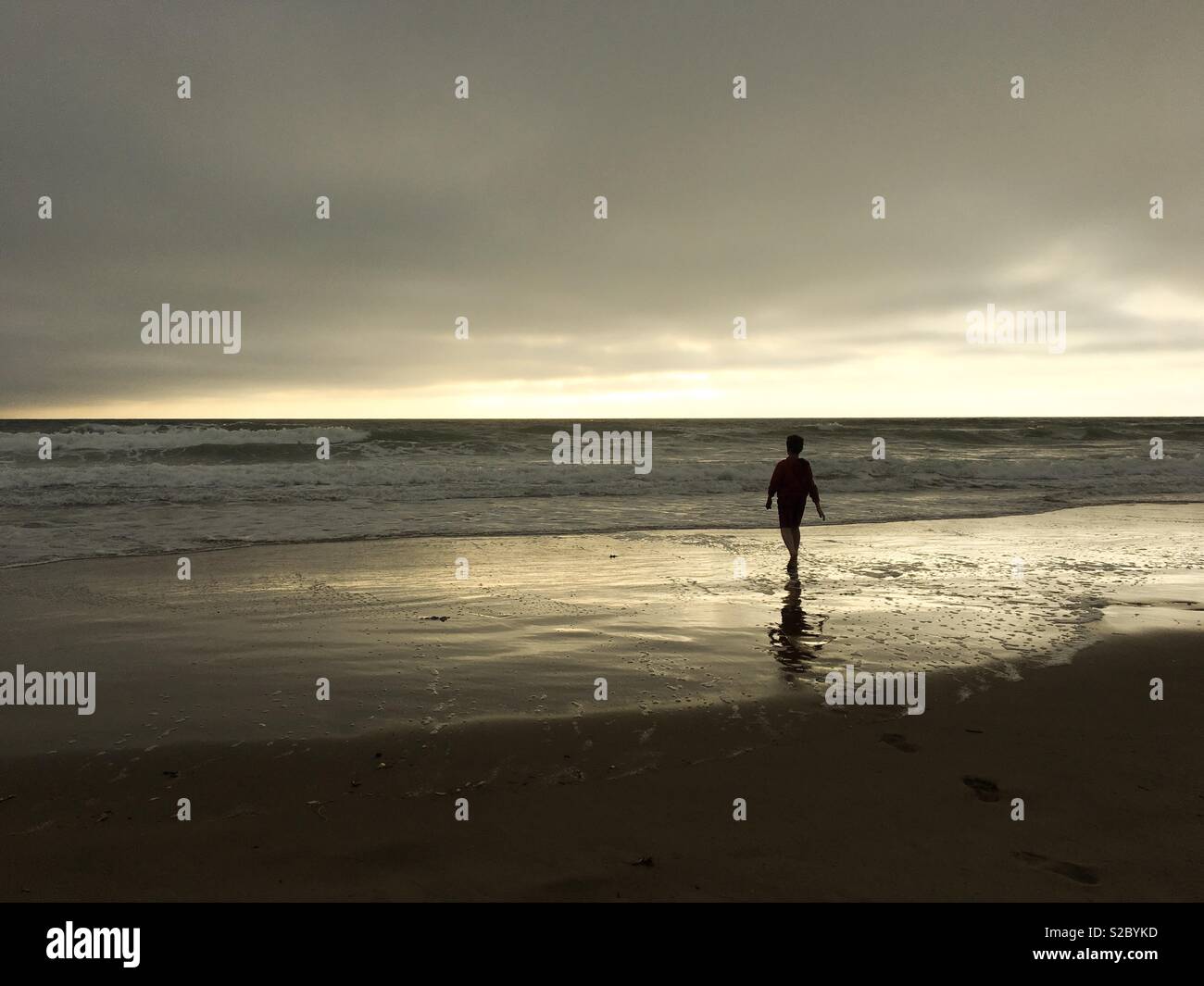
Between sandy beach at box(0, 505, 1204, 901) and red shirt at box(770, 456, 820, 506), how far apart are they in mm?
1642

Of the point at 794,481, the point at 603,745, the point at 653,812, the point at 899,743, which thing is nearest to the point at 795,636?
the point at 899,743

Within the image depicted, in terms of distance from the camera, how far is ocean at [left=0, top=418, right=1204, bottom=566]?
47.7ft

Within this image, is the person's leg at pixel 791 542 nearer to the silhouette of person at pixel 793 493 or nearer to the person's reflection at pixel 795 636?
the silhouette of person at pixel 793 493

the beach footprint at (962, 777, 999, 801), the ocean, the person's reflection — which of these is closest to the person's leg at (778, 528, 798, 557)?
the person's reflection

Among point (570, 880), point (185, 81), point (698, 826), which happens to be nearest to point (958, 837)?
point (698, 826)

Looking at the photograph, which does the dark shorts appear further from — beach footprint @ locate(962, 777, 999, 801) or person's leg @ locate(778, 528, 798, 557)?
beach footprint @ locate(962, 777, 999, 801)

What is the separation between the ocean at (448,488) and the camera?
47.7 ft

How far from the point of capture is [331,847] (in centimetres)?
337

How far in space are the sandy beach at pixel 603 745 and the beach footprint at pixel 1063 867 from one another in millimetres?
18

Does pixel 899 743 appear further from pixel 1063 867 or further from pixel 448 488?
pixel 448 488

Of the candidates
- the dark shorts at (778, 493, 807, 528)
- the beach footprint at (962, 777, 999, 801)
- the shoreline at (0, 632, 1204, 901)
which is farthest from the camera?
the dark shorts at (778, 493, 807, 528)

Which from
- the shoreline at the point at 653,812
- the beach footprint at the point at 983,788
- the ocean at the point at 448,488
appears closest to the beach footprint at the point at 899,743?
the shoreline at the point at 653,812

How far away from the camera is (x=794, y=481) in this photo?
10.5m

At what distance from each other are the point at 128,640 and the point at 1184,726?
8.08 m
